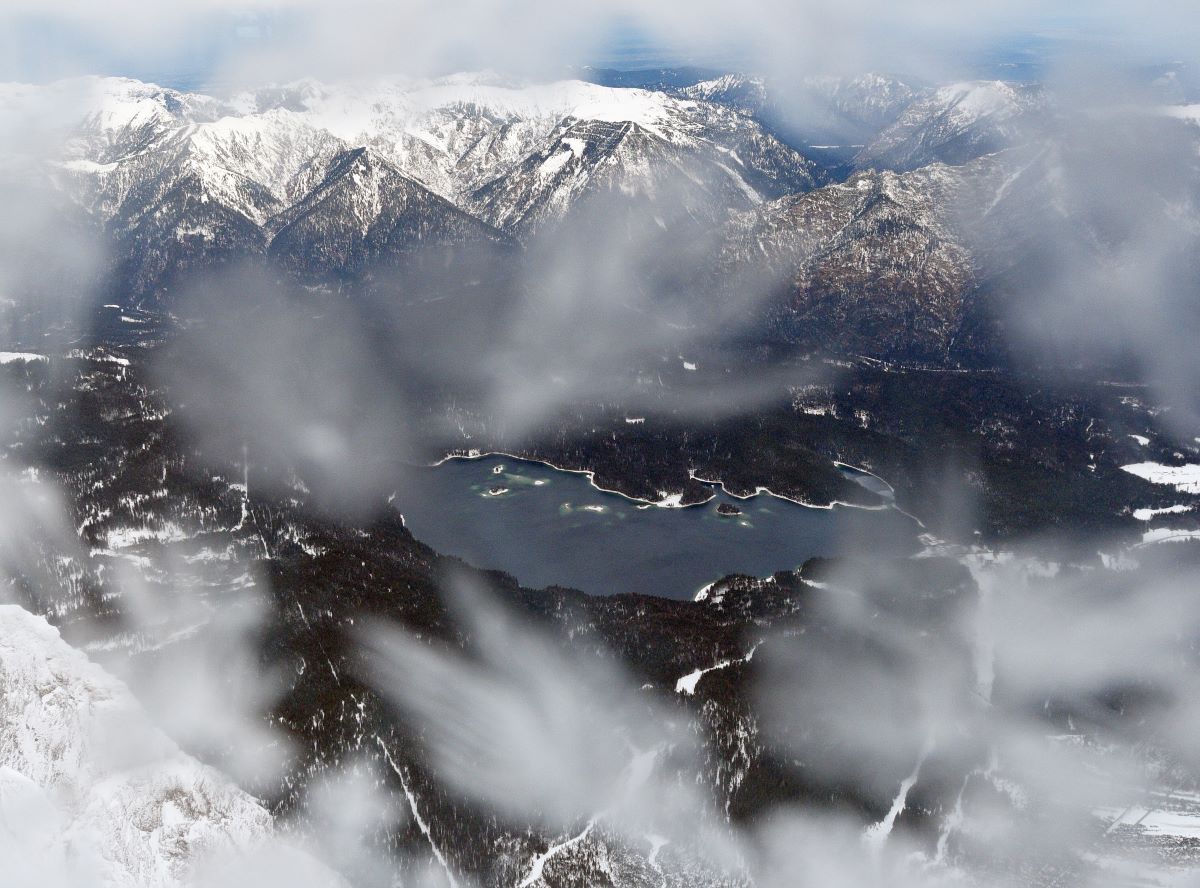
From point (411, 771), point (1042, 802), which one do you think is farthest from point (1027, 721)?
point (411, 771)

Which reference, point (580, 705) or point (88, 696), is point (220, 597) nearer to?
point (88, 696)

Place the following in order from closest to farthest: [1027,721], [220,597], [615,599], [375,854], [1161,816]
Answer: [375,854]
[1161,816]
[1027,721]
[220,597]
[615,599]

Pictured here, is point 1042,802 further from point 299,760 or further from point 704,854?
point 299,760

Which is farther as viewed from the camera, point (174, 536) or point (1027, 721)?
point (174, 536)

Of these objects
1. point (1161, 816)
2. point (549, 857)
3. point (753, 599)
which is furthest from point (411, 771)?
point (1161, 816)

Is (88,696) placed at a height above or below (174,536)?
above

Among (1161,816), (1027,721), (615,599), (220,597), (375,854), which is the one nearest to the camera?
(375,854)
